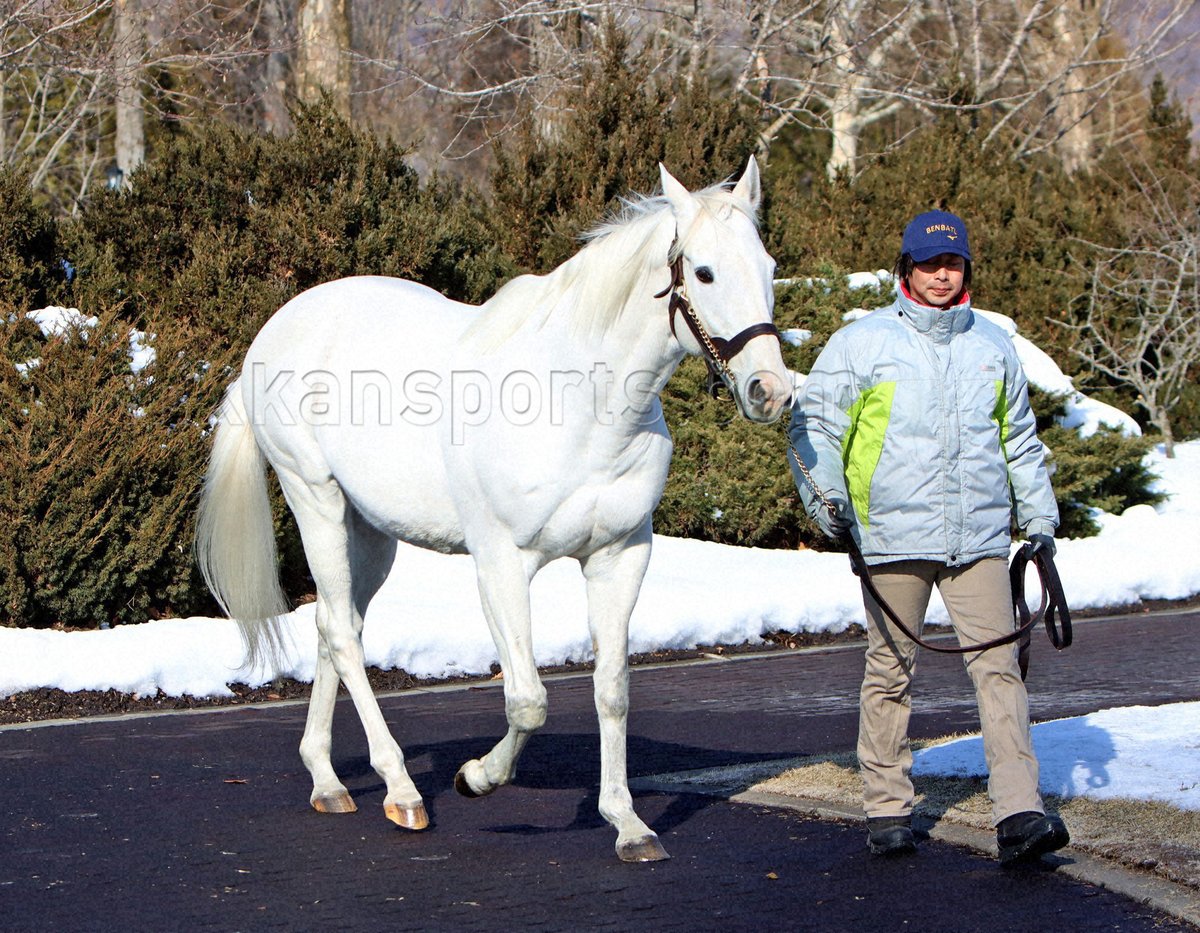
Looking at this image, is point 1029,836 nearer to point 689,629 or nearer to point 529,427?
point 529,427

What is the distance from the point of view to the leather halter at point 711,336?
15.9 feet

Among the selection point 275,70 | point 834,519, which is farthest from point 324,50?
point 275,70

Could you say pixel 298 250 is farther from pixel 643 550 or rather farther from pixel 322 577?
pixel 643 550

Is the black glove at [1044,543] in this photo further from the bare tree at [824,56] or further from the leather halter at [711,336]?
the bare tree at [824,56]

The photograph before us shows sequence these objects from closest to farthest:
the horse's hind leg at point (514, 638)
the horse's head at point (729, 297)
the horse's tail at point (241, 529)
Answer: the horse's head at point (729, 297)
the horse's hind leg at point (514, 638)
the horse's tail at point (241, 529)

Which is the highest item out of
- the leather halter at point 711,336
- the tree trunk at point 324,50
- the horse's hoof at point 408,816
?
the tree trunk at point 324,50

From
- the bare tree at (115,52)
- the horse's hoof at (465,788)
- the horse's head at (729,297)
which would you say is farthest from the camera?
the bare tree at (115,52)

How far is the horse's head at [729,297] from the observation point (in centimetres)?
479

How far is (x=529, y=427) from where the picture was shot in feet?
17.5

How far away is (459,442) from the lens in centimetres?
558

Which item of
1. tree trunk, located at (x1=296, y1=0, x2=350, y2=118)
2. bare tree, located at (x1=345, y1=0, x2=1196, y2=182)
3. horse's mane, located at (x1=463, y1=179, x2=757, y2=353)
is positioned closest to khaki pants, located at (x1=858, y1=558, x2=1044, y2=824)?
horse's mane, located at (x1=463, y1=179, x2=757, y2=353)

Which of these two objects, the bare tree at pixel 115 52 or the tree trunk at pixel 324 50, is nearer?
the bare tree at pixel 115 52

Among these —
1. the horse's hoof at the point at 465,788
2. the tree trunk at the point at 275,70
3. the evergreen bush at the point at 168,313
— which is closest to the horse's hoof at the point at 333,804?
the horse's hoof at the point at 465,788

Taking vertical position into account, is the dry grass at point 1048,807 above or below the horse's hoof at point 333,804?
below
